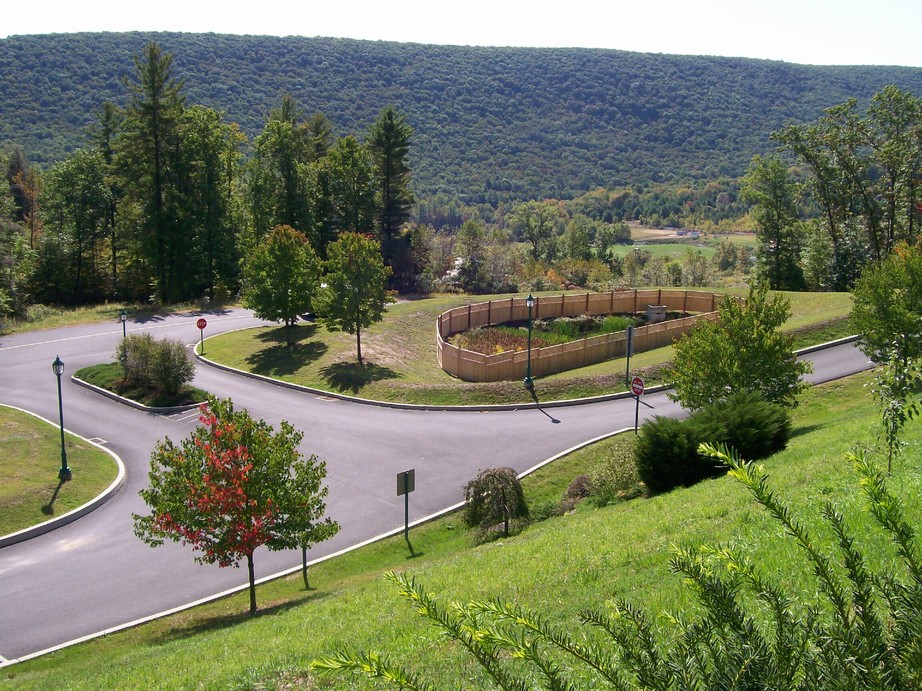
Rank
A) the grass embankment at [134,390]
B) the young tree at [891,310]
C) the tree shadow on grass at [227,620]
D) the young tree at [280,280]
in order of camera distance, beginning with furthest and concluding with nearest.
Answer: the young tree at [280,280] < the grass embankment at [134,390] < the young tree at [891,310] < the tree shadow on grass at [227,620]

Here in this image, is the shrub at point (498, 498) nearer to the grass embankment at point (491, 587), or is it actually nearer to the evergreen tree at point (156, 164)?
the grass embankment at point (491, 587)

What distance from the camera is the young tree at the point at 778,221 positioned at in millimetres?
55188

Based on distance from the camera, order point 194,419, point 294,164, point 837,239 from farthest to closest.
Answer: point 294,164 < point 837,239 < point 194,419

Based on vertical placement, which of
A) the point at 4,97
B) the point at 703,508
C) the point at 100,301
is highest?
the point at 4,97

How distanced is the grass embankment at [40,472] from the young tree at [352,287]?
12.6 meters

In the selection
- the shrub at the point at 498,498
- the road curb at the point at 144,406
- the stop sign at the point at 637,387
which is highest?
the stop sign at the point at 637,387

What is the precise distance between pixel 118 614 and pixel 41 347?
25730mm

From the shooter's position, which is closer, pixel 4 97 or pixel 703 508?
pixel 703 508

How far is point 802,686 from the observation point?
3434 mm

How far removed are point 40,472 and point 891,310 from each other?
24800 mm

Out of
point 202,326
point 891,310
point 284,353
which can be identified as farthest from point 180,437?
point 891,310

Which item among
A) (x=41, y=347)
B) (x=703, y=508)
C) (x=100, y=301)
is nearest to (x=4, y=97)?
(x=100, y=301)

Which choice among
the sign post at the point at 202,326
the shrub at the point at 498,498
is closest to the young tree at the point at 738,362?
the shrub at the point at 498,498

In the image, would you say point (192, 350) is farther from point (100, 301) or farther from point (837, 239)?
point (837, 239)
